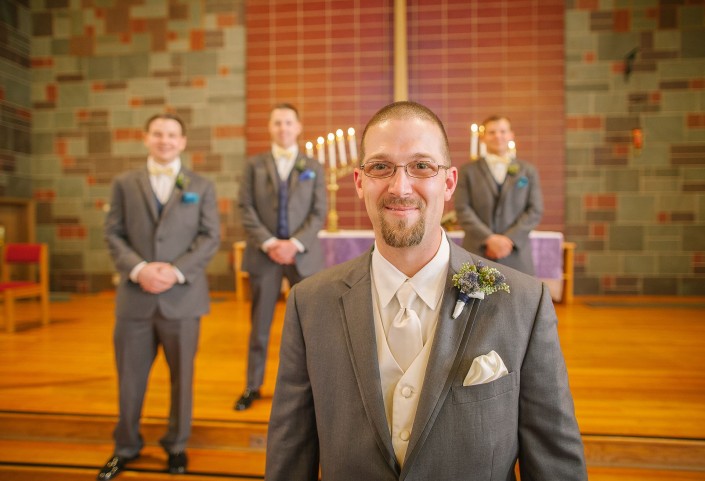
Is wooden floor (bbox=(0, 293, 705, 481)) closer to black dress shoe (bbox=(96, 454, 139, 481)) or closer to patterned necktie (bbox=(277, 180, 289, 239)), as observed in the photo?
black dress shoe (bbox=(96, 454, 139, 481))

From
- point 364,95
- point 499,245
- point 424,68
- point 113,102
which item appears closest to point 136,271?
point 499,245

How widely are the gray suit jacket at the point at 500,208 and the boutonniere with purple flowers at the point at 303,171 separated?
1.06 metres

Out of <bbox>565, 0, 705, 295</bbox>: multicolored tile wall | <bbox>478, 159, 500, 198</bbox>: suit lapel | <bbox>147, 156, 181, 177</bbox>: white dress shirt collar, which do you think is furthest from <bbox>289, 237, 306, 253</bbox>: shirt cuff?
<bbox>565, 0, 705, 295</bbox>: multicolored tile wall

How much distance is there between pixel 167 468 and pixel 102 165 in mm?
5616

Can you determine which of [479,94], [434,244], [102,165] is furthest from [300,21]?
[434,244]

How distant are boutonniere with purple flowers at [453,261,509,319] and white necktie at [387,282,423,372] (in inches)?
4.1

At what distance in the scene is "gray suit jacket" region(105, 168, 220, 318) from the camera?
2482mm

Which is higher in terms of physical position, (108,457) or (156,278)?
(156,278)

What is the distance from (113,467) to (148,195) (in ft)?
4.53

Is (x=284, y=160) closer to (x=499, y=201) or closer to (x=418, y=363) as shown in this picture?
(x=499, y=201)

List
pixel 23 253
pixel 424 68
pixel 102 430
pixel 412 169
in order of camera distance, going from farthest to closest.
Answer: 1. pixel 424 68
2. pixel 23 253
3. pixel 102 430
4. pixel 412 169

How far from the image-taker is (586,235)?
6.41 metres

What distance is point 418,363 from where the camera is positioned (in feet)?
3.96

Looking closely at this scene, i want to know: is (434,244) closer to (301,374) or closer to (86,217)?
(301,374)
